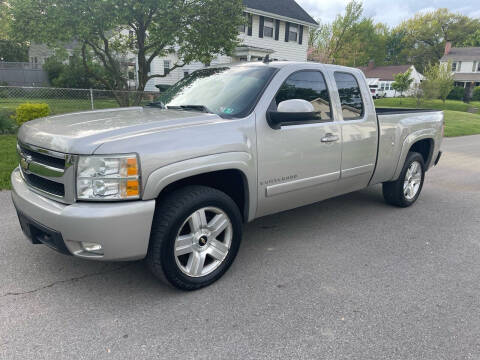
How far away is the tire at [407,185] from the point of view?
528 cm

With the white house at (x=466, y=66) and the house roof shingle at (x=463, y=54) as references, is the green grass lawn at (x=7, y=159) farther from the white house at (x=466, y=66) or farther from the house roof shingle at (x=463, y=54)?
the house roof shingle at (x=463, y=54)

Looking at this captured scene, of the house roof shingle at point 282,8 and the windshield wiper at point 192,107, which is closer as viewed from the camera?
the windshield wiper at point 192,107

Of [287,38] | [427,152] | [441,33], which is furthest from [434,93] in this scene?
[441,33]

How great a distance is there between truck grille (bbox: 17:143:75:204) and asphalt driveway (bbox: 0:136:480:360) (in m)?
0.83

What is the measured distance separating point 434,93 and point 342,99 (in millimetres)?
29870

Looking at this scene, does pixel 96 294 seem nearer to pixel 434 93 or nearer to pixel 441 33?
pixel 434 93

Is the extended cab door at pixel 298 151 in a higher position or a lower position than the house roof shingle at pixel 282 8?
lower

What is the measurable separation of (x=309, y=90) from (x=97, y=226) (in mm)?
2498

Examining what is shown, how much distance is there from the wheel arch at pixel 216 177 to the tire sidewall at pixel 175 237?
0.22 metres

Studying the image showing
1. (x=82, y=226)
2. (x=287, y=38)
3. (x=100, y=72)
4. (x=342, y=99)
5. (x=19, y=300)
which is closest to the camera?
(x=82, y=226)

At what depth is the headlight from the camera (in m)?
2.55

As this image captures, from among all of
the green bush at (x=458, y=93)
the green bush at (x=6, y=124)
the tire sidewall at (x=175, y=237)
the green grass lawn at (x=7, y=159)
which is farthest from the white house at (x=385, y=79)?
the tire sidewall at (x=175, y=237)

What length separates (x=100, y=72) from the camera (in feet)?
79.3

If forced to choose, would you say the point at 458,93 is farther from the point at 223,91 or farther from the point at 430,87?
the point at 223,91
